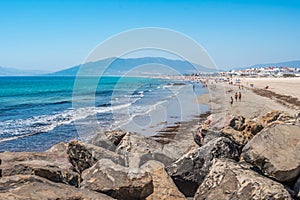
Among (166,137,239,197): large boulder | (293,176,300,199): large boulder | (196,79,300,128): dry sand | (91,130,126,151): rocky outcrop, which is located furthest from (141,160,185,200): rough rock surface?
(196,79,300,128): dry sand

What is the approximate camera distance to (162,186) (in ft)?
18.4

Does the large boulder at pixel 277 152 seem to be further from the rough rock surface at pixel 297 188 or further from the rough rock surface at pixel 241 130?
the rough rock surface at pixel 241 130

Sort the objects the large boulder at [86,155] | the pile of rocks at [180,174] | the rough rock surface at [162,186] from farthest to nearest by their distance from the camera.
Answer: the large boulder at [86,155], the rough rock surface at [162,186], the pile of rocks at [180,174]

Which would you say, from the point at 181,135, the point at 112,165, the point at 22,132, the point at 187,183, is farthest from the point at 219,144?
the point at 22,132

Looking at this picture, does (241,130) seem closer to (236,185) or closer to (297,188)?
(297,188)

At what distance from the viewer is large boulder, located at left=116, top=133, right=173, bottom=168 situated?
6.67 metres

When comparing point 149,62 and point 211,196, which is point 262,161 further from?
point 149,62

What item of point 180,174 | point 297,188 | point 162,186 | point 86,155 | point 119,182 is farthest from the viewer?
point 86,155

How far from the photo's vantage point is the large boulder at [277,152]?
15.4ft

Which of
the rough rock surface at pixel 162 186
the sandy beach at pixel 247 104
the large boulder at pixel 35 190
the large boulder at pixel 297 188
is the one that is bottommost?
the sandy beach at pixel 247 104

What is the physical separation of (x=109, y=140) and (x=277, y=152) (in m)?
4.39

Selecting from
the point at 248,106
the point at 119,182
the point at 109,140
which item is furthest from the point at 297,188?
the point at 248,106

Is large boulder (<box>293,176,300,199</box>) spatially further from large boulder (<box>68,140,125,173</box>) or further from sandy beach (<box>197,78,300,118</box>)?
sandy beach (<box>197,78,300,118</box>)

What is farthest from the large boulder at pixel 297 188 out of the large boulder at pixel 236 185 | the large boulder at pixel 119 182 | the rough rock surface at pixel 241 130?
the large boulder at pixel 119 182
